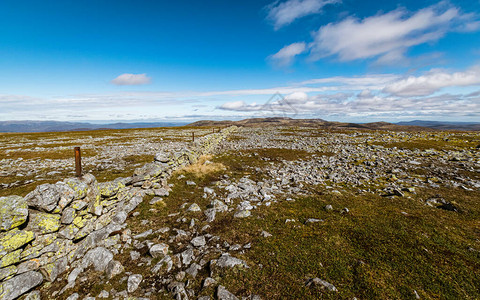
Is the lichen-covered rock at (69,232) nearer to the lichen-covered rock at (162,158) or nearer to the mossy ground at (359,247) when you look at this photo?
the mossy ground at (359,247)

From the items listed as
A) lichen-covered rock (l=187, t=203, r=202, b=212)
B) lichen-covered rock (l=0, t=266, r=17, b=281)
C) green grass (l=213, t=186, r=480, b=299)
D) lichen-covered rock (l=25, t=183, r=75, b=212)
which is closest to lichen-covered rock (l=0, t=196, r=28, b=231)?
lichen-covered rock (l=25, t=183, r=75, b=212)

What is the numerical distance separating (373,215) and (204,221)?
867 cm

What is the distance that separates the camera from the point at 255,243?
7.79 m

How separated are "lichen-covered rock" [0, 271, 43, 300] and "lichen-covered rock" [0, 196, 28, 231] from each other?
150cm

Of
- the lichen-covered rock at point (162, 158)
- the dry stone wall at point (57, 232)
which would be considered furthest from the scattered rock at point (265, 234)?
the lichen-covered rock at point (162, 158)

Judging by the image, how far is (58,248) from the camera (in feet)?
22.4

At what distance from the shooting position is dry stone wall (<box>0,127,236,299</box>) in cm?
570

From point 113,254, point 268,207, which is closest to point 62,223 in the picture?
point 113,254

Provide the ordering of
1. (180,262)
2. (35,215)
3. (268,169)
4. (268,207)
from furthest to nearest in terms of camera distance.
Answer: (268,169) → (268,207) → (180,262) → (35,215)

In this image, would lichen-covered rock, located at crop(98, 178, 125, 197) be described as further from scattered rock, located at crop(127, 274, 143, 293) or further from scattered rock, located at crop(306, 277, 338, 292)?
scattered rock, located at crop(306, 277, 338, 292)

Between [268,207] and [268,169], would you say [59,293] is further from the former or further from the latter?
[268,169]

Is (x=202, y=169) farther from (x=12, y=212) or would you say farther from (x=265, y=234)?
(x=12, y=212)

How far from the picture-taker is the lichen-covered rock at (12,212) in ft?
18.9

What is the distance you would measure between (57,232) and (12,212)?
5.15ft
